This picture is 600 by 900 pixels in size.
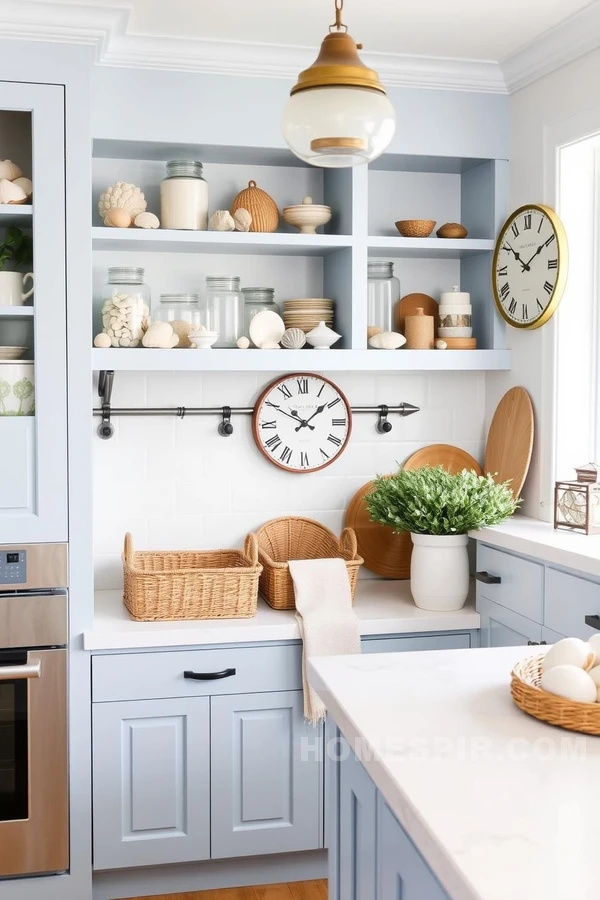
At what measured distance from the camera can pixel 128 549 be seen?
2.96 m

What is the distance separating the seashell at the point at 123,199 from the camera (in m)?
2.96

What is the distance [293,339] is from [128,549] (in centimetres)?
84

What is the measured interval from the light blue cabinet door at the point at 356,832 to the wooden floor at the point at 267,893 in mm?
1230

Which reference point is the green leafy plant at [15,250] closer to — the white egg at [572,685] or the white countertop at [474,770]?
the white countertop at [474,770]

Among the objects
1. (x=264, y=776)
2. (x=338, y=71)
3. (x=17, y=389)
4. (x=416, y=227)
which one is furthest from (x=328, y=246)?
(x=264, y=776)

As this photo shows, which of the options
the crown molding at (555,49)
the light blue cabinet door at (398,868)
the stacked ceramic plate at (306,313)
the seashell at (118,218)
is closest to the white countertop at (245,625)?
the stacked ceramic plate at (306,313)

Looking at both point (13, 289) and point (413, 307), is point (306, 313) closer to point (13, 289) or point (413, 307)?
point (413, 307)

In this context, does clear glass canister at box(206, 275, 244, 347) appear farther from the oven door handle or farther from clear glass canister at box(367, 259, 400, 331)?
the oven door handle

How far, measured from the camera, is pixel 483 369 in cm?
323

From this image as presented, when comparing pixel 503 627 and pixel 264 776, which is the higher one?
pixel 503 627

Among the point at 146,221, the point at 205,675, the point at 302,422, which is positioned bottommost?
the point at 205,675

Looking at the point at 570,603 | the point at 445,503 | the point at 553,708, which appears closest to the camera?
the point at 553,708

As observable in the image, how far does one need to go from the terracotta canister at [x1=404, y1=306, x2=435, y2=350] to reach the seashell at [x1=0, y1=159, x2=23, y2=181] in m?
1.32

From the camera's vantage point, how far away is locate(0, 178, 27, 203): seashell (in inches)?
105
